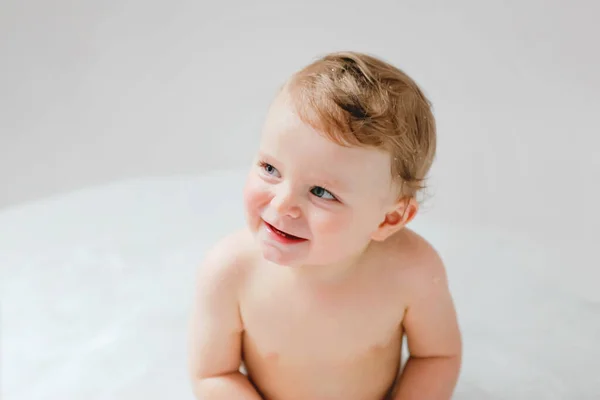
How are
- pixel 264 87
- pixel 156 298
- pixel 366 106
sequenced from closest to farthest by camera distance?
→ 1. pixel 366 106
2. pixel 156 298
3. pixel 264 87

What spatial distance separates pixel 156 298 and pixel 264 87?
1.67ft

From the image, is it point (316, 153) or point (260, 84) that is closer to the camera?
point (316, 153)

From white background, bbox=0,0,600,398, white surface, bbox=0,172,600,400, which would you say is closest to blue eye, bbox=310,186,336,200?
white surface, bbox=0,172,600,400

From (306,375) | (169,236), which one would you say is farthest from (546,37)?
(306,375)

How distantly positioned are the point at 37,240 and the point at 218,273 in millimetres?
627

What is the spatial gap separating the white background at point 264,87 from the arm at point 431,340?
520 millimetres

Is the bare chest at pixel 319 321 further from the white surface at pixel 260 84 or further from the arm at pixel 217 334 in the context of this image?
the white surface at pixel 260 84

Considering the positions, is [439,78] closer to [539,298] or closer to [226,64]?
[226,64]

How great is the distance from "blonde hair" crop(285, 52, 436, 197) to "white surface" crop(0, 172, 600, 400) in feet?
1.47

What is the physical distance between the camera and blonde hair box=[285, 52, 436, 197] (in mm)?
681

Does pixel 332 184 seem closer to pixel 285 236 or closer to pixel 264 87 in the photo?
pixel 285 236

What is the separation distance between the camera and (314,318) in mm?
799

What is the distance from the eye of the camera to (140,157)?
1525 millimetres

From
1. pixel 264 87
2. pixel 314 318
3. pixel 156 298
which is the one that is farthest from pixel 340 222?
pixel 264 87
